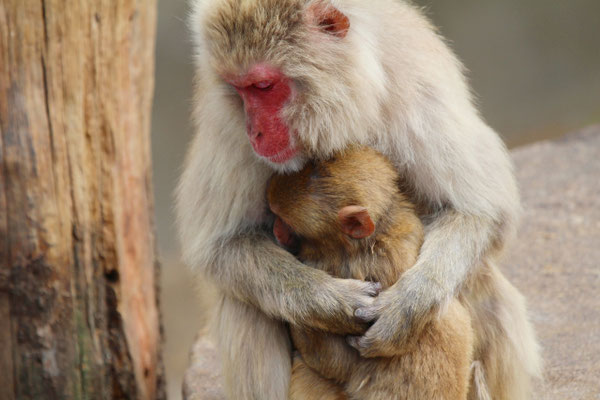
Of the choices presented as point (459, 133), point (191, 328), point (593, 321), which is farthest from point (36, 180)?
point (191, 328)

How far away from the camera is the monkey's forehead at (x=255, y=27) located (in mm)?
4109

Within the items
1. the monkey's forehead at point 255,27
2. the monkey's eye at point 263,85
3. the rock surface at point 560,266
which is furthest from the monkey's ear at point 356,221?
the rock surface at point 560,266

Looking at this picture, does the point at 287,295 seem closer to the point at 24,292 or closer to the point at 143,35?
the point at 24,292

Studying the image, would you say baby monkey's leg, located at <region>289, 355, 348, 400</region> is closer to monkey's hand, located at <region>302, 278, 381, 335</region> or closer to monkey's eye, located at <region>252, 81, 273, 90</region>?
monkey's hand, located at <region>302, 278, 381, 335</region>

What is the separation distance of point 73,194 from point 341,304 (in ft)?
7.97

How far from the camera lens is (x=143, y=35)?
6.33m

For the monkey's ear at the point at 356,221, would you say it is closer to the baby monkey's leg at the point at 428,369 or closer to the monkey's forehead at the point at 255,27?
the baby monkey's leg at the point at 428,369

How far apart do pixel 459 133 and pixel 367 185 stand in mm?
748

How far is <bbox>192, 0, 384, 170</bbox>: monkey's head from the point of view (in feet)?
13.5

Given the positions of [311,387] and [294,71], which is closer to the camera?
[294,71]

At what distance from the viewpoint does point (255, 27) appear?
4.12m

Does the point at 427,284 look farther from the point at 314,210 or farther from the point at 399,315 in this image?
the point at 314,210

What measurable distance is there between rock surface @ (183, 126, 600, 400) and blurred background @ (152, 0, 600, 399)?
4769 millimetres

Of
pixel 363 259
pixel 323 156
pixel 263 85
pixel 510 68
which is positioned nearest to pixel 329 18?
pixel 263 85
